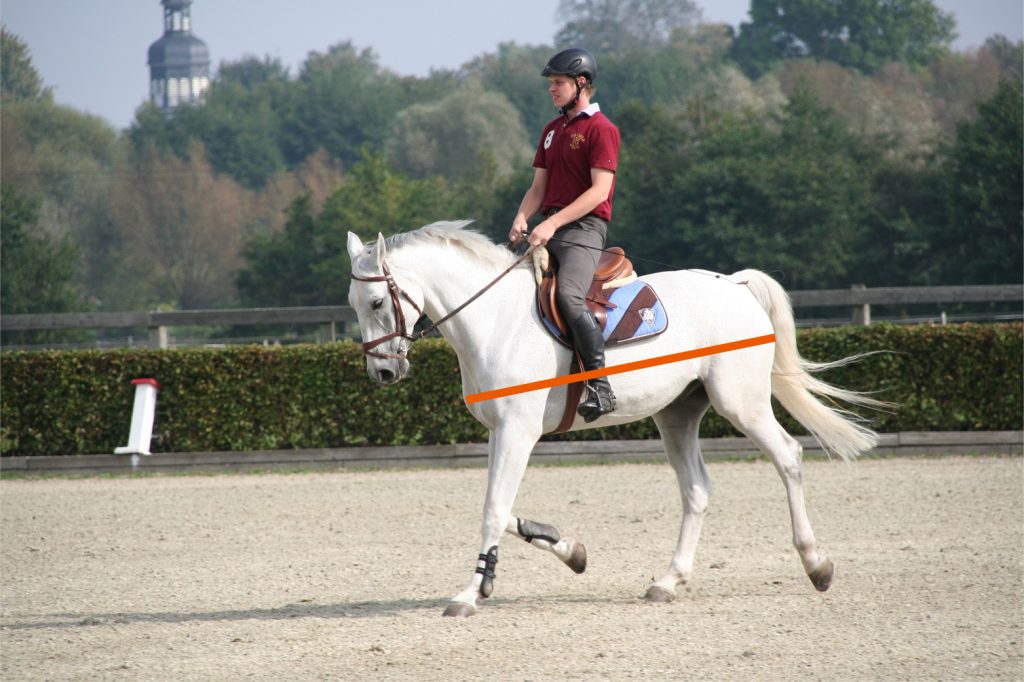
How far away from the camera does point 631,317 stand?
7.11 metres

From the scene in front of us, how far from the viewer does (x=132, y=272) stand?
84.2 m

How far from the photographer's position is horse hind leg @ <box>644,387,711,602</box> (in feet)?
23.4

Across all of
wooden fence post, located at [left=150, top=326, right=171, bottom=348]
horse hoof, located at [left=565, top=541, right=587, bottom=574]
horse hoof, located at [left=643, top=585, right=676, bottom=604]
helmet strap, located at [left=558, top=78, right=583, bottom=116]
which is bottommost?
horse hoof, located at [left=643, top=585, right=676, bottom=604]

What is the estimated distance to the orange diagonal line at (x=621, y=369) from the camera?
6733mm

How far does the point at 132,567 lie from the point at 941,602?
5.42m

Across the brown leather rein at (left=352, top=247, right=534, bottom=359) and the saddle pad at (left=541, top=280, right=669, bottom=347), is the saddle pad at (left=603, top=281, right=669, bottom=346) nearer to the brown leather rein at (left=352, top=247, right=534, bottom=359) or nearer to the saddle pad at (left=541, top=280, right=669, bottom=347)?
the saddle pad at (left=541, top=280, right=669, bottom=347)

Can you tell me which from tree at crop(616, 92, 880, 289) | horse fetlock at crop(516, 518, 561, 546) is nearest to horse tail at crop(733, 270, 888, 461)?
horse fetlock at crop(516, 518, 561, 546)

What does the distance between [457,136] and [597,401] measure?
90927mm

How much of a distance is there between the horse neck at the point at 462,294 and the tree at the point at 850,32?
4674 inches

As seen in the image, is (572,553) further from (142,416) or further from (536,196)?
(142,416)

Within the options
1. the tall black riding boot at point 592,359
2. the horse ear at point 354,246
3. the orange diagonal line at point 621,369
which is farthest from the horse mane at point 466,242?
the orange diagonal line at point 621,369

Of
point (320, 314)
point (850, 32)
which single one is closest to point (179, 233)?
point (850, 32)

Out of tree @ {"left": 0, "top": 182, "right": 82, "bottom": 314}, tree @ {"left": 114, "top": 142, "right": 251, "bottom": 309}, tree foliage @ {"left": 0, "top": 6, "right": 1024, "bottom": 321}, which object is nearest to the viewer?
tree @ {"left": 0, "top": 182, "right": 82, "bottom": 314}

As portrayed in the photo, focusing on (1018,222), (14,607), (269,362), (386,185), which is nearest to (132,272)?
(386,185)
